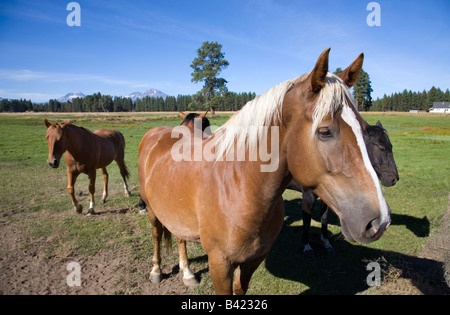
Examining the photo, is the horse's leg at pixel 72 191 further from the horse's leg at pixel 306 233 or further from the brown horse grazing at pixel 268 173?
the horse's leg at pixel 306 233

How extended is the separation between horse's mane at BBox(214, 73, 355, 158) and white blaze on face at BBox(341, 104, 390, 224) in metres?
0.06

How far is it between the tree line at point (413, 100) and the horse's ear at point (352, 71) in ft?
397

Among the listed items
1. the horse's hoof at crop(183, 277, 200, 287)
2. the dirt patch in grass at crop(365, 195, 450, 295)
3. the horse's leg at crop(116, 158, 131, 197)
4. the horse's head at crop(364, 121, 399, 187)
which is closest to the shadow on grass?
the dirt patch in grass at crop(365, 195, 450, 295)

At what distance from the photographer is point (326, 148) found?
4.58ft

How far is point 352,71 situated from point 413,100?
12311 cm

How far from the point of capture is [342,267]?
13.1 feet

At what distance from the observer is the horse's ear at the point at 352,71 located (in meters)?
1.56

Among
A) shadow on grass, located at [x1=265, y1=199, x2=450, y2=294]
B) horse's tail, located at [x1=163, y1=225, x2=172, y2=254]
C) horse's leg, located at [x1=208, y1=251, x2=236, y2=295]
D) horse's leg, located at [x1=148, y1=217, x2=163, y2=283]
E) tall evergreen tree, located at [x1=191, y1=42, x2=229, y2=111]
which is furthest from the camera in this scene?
tall evergreen tree, located at [x1=191, y1=42, x2=229, y2=111]

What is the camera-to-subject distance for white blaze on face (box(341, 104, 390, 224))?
4.12ft

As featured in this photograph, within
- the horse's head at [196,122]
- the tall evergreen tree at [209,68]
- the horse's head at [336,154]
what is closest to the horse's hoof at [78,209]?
the horse's head at [196,122]

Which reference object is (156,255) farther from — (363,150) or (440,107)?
(440,107)

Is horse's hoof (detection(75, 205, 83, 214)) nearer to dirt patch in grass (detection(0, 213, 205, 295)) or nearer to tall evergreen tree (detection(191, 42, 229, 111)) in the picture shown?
dirt patch in grass (detection(0, 213, 205, 295))
